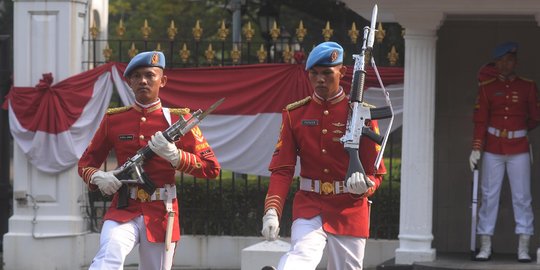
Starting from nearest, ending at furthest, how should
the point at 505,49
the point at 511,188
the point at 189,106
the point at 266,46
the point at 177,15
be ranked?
1. the point at 505,49
2. the point at 511,188
3. the point at 189,106
4. the point at 266,46
5. the point at 177,15

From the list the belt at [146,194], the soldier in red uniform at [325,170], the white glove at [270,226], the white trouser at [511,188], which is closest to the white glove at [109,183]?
the belt at [146,194]

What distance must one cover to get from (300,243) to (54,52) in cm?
649

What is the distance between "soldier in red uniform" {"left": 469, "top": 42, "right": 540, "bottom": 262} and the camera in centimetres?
1220

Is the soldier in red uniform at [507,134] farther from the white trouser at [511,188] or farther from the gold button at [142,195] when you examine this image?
the gold button at [142,195]

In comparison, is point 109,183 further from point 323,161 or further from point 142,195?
point 323,161

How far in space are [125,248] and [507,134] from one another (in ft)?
16.7

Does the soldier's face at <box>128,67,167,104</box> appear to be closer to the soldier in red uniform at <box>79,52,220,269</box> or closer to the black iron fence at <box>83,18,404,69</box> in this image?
the soldier in red uniform at <box>79,52,220,269</box>

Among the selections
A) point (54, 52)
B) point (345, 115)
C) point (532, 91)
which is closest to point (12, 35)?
point (54, 52)

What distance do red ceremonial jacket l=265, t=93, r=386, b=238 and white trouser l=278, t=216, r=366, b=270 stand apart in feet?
0.16

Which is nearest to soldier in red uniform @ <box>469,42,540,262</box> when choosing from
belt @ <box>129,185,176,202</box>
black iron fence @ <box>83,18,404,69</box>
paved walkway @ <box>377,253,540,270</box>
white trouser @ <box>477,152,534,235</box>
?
white trouser @ <box>477,152,534,235</box>

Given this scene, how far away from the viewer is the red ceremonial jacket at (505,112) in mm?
Answer: 12203

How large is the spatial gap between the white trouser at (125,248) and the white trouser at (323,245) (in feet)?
3.24

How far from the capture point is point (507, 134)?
12211mm

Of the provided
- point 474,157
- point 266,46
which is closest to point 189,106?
point 266,46
